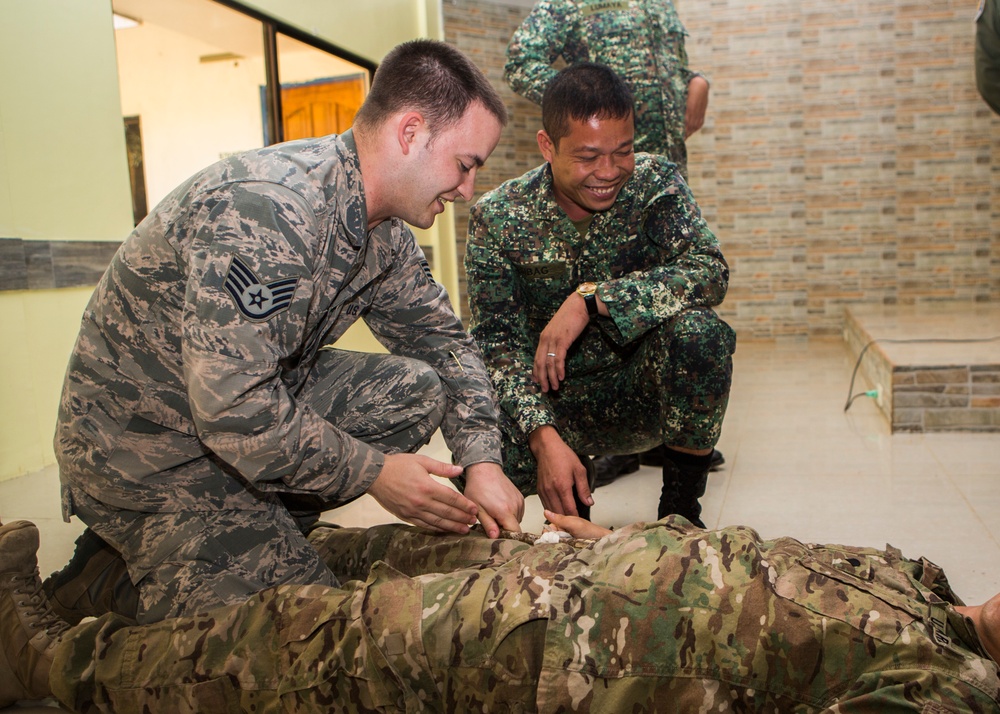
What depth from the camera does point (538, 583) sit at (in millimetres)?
999

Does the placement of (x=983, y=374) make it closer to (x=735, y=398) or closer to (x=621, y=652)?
(x=735, y=398)

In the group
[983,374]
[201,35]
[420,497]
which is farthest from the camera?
[201,35]

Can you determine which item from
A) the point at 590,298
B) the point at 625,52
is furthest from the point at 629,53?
the point at 590,298

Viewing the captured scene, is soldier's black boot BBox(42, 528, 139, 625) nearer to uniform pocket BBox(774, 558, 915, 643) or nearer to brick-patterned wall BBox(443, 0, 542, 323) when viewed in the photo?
uniform pocket BBox(774, 558, 915, 643)

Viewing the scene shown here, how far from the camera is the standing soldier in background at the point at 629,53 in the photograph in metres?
2.61

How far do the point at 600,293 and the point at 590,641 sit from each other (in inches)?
35.0

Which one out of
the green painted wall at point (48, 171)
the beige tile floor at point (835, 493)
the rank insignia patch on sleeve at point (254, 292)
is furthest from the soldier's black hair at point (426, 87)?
the green painted wall at point (48, 171)

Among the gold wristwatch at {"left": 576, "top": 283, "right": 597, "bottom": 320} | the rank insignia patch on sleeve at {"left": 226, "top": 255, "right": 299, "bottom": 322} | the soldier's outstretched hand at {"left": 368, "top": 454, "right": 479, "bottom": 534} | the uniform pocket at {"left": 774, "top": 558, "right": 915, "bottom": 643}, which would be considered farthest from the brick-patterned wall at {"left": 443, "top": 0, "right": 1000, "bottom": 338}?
the uniform pocket at {"left": 774, "top": 558, "right": 915, "bottom": 643}

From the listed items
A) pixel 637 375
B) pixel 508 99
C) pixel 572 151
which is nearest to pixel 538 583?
pixel 637 375

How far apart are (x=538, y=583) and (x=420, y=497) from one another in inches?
10.5

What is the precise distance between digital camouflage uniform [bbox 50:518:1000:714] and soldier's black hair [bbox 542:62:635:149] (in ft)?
3.22

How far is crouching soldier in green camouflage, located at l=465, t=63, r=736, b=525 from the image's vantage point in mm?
1670

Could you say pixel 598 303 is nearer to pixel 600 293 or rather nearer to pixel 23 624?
pixel 600 293

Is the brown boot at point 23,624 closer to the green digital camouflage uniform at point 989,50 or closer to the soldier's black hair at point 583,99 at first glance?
the soldier's black hair at point 583,99
